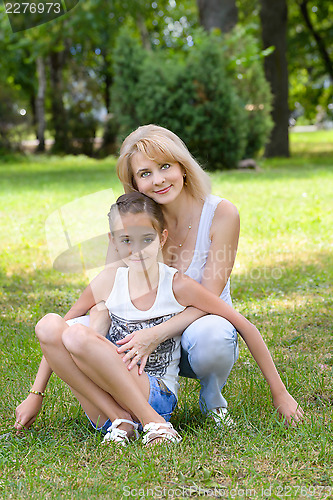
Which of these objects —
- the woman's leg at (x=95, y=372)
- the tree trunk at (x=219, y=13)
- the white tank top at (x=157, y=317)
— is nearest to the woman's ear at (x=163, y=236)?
the white tank top at (x=157, y=317)

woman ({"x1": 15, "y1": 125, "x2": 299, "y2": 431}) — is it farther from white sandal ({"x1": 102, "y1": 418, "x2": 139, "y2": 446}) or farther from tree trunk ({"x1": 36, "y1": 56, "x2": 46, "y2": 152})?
tree trunk ({"x1": 36, "y1": 56, "x2": 46, "y2": 152})

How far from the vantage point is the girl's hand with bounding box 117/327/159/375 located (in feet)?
8.57

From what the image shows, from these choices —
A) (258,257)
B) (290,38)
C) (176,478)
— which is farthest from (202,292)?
(290,38)

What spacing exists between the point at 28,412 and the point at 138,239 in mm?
863

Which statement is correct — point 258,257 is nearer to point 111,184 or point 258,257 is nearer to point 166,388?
point 166,388

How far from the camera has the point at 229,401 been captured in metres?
3.07

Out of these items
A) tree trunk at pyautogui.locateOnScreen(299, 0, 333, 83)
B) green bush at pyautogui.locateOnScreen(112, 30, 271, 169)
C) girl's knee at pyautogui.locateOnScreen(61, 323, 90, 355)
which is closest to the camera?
girl's knee at pyautogui.locateOnScreen(61, 323, 90, 355)

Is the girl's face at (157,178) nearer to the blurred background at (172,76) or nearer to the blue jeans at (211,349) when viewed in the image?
the blue jeans at (211,349)

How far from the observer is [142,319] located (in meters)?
2.77

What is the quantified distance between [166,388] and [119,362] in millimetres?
287

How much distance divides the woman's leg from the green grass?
0.14 metres

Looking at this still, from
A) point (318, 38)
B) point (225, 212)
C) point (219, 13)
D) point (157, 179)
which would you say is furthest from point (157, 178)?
point (318, 38)

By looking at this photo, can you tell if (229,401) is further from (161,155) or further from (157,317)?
(161,155)

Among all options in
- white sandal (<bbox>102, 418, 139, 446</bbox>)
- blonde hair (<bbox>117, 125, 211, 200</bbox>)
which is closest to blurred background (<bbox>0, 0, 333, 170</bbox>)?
blonde hair (<bbox>117, 125, 211, 200</bbox>)
